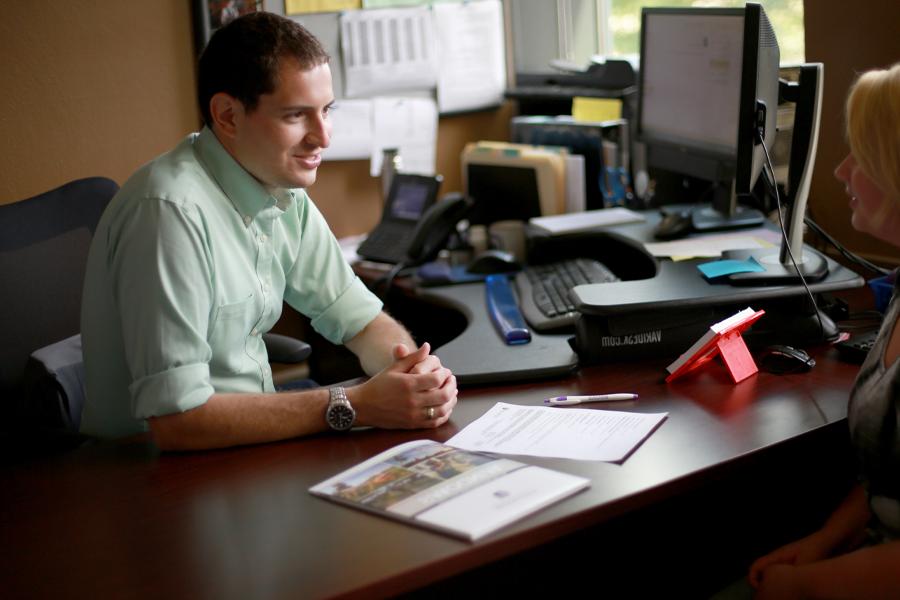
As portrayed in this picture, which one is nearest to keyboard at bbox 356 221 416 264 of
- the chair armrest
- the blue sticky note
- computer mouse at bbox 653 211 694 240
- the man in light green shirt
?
the chair armrest

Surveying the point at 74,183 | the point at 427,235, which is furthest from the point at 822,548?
the point at 74,183

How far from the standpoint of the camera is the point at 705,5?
8.70ft

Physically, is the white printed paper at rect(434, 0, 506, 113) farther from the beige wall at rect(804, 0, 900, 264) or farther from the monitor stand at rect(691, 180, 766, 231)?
the beige wall at rect(804, 0, 900, 264)

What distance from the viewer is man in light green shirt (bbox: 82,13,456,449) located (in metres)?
1.43

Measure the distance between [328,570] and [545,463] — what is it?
36 centimetres

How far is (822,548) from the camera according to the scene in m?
1.35

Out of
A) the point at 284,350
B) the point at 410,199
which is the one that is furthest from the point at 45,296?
the point at 410,199

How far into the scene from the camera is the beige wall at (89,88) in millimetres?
2420

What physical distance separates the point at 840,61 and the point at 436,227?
104 cm

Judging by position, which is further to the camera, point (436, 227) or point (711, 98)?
point (436, 227)

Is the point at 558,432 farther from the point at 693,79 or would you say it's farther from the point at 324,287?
the point at 693,79

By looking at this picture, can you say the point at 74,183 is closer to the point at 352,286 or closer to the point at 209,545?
the point at 352,286

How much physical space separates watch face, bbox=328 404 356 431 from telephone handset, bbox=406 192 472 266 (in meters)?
1.10

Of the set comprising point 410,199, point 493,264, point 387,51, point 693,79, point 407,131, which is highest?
point 387,51
